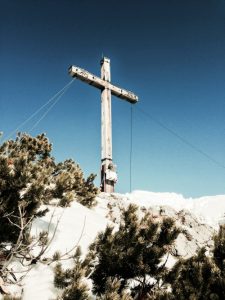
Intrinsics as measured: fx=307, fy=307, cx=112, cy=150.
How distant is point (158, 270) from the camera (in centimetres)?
434

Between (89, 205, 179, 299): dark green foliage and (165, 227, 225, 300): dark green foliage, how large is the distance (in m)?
0.61

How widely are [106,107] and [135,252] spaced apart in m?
7.02

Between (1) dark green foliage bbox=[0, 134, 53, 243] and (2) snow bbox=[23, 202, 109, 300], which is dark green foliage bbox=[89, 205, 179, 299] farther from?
(1) dark green foliage bbox=[0, 134, 53, 243]

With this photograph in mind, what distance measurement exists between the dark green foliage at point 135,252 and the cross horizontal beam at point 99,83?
280 inches

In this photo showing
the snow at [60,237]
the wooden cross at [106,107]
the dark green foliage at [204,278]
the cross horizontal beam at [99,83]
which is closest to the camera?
the dark green foliage at [204,278]

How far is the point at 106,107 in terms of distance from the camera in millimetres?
10523

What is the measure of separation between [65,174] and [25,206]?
84cm

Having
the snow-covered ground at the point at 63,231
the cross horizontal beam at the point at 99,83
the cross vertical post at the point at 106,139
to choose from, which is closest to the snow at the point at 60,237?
the snow-covered ground at the point at 63,231

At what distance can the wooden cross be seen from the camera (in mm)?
9719

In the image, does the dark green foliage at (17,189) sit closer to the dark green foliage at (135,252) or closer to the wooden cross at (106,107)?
the dark green foliage at (135,252)

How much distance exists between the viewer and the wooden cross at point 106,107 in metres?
9.72

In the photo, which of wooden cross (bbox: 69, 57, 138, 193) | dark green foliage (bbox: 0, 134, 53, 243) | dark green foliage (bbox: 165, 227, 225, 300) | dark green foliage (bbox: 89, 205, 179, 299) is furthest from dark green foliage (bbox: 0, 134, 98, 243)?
wooden cross (bbox: 69, 57, 138, 193)

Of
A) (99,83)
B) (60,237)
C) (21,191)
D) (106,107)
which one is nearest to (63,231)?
(60,237)

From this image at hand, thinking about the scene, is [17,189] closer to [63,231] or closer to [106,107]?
[63,231]
